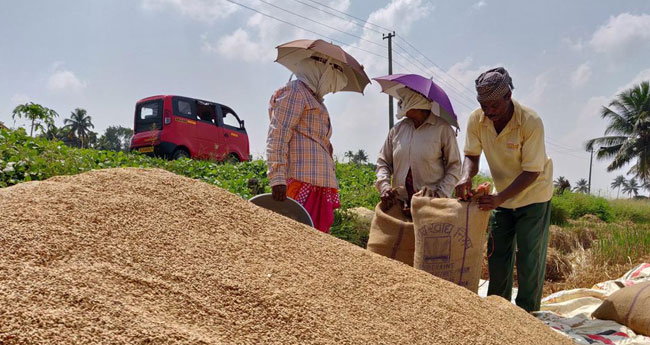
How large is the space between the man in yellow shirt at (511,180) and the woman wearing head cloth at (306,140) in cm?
72

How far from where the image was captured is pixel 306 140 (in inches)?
102

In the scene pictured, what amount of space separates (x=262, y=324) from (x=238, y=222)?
526mm

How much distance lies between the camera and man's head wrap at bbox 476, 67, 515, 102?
228cm

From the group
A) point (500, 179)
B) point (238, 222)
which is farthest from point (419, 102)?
point (238, 222)

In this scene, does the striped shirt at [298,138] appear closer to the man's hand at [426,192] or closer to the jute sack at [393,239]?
the jute sack at [393,239]

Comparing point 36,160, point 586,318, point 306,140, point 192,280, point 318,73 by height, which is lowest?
point 586,318

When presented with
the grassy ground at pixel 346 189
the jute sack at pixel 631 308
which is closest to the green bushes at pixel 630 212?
the grassy ground at pixel 346 189

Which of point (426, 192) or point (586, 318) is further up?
point (426, 192)

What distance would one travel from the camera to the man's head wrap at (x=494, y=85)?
228 cm

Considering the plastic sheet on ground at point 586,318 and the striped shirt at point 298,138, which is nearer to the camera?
the plastic sheet on ground at point 586,318

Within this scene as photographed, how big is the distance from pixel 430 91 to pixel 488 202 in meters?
0.73

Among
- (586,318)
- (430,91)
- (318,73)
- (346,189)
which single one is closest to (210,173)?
(346,189)

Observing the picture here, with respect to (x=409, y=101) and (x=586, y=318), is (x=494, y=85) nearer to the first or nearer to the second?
(x=409, y=101)

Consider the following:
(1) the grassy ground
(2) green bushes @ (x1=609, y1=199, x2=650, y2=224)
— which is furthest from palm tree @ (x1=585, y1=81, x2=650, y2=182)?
(1) the grassy ground
